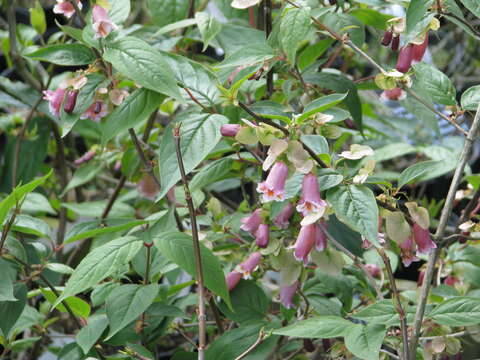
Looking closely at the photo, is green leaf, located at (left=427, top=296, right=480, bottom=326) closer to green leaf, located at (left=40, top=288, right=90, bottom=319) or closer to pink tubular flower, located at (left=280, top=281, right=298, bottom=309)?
pink tubular flower, located at (left=280, top=281, right=298, bottom=309)

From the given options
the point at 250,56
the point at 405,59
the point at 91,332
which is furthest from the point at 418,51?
the point at 91,332

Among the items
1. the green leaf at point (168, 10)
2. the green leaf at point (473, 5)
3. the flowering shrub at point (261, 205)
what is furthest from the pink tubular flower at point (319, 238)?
the green leaf at point (168, 10)

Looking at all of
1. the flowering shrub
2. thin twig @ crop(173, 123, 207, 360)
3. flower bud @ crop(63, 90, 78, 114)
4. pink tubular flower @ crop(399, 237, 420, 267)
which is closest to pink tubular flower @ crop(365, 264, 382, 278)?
the flowering shrub

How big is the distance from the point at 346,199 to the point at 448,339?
11.9 inches

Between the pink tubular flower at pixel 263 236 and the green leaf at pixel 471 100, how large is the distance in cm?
31

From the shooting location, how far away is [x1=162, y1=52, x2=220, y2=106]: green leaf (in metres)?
0.91

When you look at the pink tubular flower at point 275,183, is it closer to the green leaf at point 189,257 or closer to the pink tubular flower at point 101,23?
the green leaf at point 189,257

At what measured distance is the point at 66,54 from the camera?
0.97 meters

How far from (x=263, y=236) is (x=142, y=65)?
0.28 metres

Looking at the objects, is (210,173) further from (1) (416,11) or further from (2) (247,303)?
(1) (416,11)

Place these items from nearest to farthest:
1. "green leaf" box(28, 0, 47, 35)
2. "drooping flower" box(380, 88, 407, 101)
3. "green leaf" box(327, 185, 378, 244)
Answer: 1. "green leaf" box(327, 185, 378, 244)
2. "drooping flower" box(380, 88, 407, 101)
3. "green leaf" box(28, 0, 47, 35)

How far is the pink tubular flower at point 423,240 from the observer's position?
836mm

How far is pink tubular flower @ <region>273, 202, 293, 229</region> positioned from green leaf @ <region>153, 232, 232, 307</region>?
0.11 m

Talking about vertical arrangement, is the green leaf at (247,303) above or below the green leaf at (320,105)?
below
